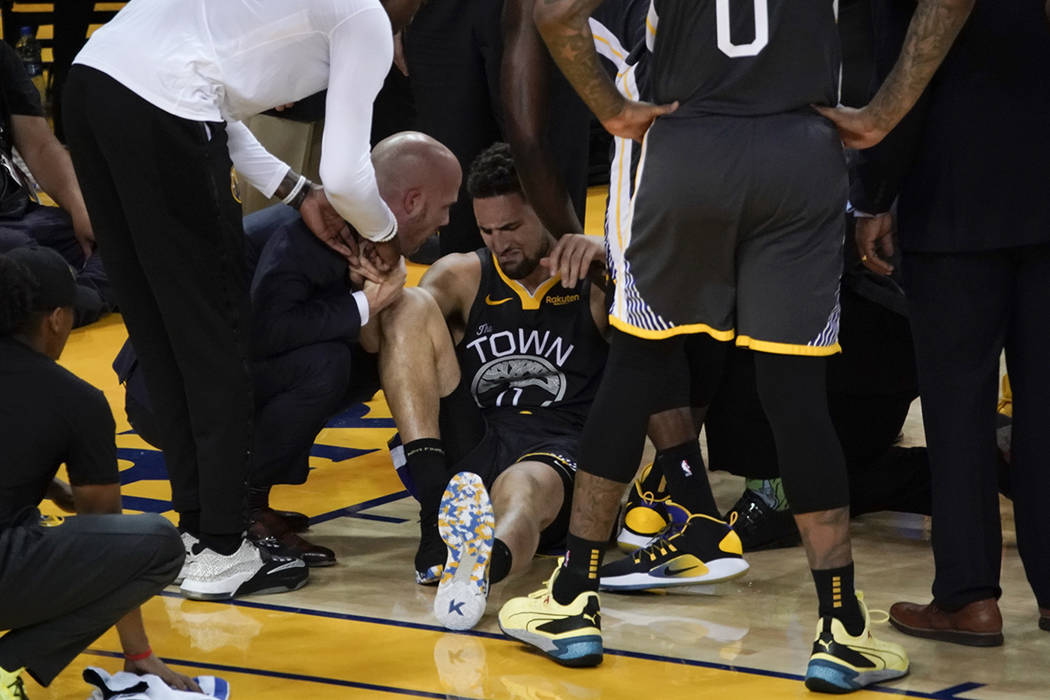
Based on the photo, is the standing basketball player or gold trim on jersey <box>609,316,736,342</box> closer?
the standing basketball player

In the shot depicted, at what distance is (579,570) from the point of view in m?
3.11

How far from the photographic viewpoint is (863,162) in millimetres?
3275

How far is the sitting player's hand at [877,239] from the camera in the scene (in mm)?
3432

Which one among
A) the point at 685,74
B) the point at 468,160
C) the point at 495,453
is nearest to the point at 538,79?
the point at 468,160

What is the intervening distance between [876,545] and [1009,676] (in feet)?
3.12

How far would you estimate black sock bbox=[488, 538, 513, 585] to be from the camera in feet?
11.3

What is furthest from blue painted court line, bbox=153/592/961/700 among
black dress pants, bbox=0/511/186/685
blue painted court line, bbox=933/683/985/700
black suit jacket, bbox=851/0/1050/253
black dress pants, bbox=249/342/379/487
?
black suit jacket, bbox=851/0/1050/253

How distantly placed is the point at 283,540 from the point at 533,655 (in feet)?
3.15

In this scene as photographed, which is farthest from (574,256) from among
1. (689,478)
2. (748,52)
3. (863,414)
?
(748,52)

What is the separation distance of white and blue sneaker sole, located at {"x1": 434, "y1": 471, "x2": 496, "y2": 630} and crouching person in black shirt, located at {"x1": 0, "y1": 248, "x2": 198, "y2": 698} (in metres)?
0.67

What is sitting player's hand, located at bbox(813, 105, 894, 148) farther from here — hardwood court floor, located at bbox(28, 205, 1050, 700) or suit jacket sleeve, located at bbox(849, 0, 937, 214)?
hardwood court floor, located at bbox(28, 205, 1050, 700)

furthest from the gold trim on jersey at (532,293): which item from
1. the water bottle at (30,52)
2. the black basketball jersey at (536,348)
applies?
the water bottle at (30,52)

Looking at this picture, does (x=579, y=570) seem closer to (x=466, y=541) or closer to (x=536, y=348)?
(x=466, y=541)

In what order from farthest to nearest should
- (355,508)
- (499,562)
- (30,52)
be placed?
(30,52) < (355,508) < (499,562)
